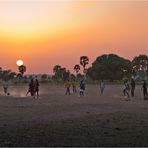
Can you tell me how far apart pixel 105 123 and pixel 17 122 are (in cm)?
309

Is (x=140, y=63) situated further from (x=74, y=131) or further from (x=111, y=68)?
(x=74, y=131)

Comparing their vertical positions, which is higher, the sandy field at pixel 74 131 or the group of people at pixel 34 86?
the group of people at pixel 34 86

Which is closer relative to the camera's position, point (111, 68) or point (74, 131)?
point (74, 131)

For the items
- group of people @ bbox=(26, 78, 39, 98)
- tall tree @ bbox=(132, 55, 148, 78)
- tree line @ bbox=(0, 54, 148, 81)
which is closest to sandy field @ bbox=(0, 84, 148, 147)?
group of people @ bbox=(26, 78, 39, 98)

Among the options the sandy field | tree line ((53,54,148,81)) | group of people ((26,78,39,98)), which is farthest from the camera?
tree line ((53,54,148,81))

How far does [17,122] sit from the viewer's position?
16.9 m

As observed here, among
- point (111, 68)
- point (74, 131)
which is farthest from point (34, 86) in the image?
point (111, 68)

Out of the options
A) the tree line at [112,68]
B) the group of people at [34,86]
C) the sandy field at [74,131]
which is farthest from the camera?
the tree line at [112,68]

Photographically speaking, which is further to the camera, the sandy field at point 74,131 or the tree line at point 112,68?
the tree line at point 112,68

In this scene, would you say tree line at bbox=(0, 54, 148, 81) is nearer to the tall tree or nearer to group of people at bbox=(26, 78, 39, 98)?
the tall tree

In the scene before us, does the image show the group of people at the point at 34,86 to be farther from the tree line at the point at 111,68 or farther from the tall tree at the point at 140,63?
the tall tree at the point at 140,63

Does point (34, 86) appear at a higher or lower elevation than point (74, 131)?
higher

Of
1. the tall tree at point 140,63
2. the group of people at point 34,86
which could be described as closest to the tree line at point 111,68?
the tall tree at point 140,63

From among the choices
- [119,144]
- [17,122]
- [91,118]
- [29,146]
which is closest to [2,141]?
[29,146]
